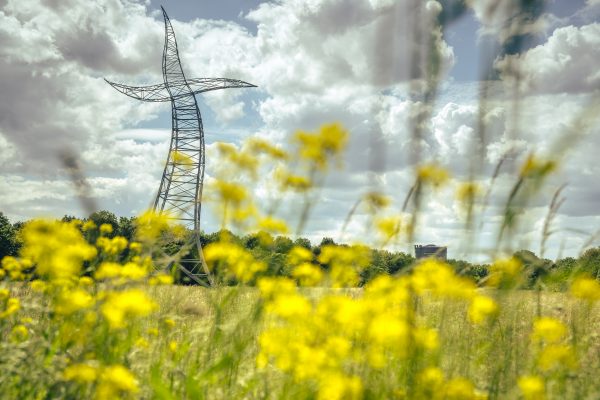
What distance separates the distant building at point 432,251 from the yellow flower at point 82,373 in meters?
1.76

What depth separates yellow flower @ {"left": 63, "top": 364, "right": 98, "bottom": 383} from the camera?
6.89ft

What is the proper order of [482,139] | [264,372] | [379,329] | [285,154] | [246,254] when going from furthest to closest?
[285,154]
[246,254]
[264,372]
[482,139]
[379,329]

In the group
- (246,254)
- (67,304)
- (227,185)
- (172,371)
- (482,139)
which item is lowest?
(172,371)

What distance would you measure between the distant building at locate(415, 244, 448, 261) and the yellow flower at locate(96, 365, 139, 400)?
1634 millimetres

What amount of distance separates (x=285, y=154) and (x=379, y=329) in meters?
1.54

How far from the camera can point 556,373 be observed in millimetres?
2816

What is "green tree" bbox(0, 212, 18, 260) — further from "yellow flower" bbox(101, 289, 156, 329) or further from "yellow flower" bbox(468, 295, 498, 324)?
"yellow flower" bbox(468, 295, 498, 324)

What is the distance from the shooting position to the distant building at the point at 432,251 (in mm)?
2792

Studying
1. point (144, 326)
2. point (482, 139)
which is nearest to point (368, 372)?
point (482, 139)

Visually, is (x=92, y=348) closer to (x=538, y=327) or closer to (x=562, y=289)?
(x=538, y=327)

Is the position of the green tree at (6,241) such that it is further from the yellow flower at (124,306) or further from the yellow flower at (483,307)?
the yellow flower at (483,307)

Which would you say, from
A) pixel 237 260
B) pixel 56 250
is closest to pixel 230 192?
pixel 237 260

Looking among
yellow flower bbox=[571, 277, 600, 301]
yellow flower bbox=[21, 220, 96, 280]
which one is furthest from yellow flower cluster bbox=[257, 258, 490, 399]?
yellow flower bbox=[571, 277, 600, 301]

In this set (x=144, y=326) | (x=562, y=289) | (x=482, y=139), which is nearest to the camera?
(x=482, y=139)
